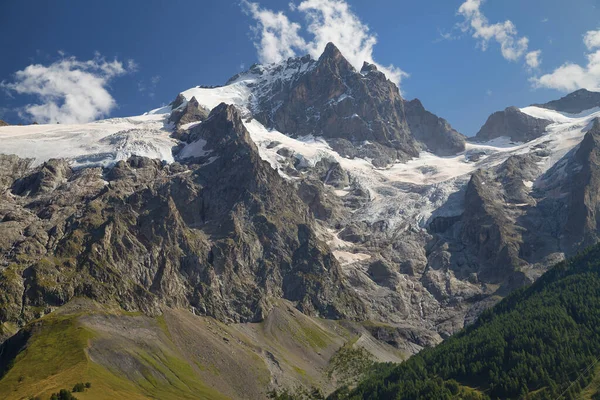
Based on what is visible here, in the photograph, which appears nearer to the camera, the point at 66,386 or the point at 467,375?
the point at 66,386

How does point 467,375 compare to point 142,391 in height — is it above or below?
below

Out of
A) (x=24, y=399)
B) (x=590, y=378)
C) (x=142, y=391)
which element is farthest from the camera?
(x=142, y=391)

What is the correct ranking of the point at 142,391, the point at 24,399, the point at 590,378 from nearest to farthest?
the point at 24,399 < the point at 590,378 < the point at 142,391

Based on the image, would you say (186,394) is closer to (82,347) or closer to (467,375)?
(82,347)

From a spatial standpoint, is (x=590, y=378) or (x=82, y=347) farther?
(x=82, y=347)

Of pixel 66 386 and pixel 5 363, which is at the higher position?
pixel 5 363

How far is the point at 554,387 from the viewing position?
173 m

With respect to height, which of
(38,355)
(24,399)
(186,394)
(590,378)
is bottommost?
(590,378)

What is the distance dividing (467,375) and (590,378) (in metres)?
37.3

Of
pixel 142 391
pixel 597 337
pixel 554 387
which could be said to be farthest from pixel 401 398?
pixel 142 391

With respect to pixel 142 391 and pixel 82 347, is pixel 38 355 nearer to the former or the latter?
pixel 82 347

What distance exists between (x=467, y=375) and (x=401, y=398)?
22777 mm

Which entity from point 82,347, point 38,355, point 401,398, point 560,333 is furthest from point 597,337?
point 38,355

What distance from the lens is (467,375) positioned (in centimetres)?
19762
